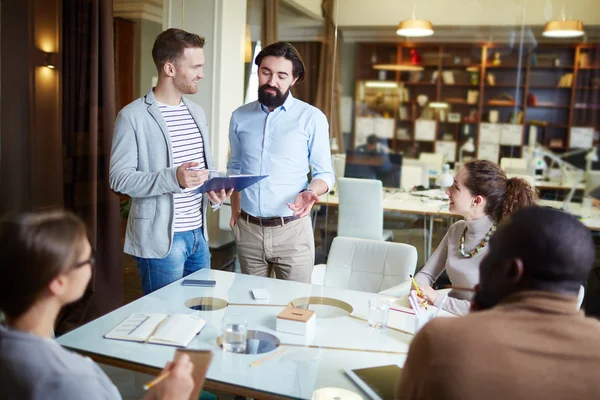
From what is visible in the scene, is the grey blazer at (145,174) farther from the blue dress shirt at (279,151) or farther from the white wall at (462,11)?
the white wall at (462,11)

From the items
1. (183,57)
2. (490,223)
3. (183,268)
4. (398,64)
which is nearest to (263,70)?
(183,57)

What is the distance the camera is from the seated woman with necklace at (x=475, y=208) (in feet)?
7.60

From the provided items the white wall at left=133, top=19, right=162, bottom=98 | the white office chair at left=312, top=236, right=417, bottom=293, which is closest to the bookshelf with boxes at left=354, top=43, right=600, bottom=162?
the white wall at left=133, top=19, right=162, bottom=98

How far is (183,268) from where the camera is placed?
2.64 metres

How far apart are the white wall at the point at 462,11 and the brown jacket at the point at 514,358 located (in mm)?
3972

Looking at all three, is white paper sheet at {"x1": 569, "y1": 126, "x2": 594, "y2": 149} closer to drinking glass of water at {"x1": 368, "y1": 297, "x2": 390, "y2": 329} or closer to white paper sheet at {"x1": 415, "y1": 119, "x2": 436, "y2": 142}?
white paper sheet at {"x1": 415, "y1": 119, "x2": 436, "y2": 142}

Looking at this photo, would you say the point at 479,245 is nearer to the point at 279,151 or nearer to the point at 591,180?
the point at 279,151

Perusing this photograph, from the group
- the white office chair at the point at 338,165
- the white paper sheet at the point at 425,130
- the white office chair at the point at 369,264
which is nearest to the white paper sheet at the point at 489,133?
the white paper sheet at the point at 425,130

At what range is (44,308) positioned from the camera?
3.82ft

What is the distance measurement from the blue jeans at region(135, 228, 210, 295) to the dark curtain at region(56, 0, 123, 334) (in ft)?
3.60

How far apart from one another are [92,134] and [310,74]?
1.74 meters

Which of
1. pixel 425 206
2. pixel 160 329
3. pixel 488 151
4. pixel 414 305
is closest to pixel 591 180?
pixel 488 151

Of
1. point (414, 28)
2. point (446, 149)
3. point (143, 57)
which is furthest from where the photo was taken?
point (446, 149)

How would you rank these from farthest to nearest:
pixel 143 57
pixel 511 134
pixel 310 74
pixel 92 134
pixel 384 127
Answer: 1. pixel 384 127
2. pixel 511 134
3. pixel 310 74
4. pixel 143 57
5. pixel 92 134
